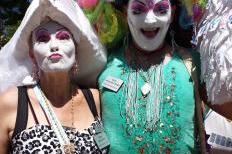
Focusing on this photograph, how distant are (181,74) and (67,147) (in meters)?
0.70

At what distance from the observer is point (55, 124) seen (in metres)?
2.79

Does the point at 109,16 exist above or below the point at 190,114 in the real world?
above

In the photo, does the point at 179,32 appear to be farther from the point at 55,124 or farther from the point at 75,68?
the point at 55,124

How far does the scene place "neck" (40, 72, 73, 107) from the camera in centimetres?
292

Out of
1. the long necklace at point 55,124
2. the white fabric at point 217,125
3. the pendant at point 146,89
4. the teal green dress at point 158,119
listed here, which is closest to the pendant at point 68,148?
the long necklace at point 55,124

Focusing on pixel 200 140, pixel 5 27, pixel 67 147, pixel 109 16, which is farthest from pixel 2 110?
pixel 5 27

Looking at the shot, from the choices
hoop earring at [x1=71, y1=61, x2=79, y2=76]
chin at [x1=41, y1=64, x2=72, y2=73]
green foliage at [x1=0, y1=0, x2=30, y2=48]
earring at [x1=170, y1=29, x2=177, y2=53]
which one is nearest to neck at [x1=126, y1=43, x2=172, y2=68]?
earring at [x1=170, y1=29, x2=177, y2=53]

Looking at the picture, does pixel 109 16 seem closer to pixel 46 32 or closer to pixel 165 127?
pixel 46 32

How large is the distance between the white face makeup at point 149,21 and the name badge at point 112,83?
0.73 ft

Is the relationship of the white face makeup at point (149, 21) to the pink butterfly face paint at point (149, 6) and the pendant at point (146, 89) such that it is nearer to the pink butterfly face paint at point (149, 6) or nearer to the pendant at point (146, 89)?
the pink butterfly face paint at point (149, 6)

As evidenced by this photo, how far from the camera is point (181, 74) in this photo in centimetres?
296

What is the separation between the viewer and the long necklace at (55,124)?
2734mm

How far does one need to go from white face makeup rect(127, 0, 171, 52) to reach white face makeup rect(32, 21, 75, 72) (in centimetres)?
35

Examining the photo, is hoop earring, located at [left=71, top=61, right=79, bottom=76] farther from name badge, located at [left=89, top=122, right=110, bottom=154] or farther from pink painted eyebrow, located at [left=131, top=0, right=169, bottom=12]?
pink painted eyebrow, located at [left=131, top=0, right=169, bottom=12]
